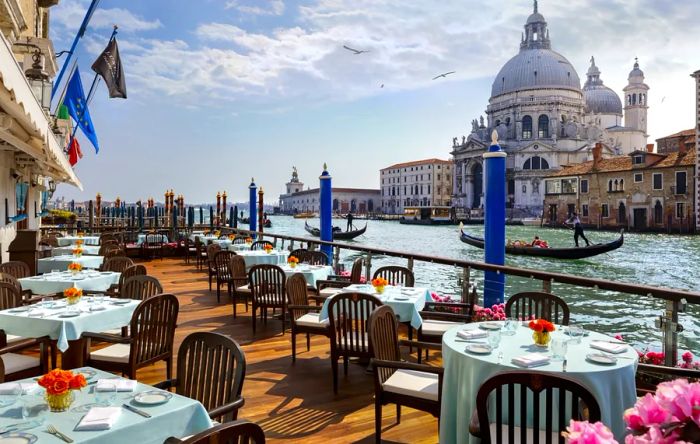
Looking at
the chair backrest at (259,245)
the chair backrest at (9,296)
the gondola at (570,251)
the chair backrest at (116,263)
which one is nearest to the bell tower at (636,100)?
the gondola at (570,251)

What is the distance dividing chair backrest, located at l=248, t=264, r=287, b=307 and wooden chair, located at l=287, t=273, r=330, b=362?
420 millimetres

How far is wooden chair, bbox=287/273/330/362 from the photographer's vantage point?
4891mm

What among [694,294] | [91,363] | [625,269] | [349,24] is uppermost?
[349,24]

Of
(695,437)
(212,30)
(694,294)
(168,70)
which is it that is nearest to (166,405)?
(695,437)

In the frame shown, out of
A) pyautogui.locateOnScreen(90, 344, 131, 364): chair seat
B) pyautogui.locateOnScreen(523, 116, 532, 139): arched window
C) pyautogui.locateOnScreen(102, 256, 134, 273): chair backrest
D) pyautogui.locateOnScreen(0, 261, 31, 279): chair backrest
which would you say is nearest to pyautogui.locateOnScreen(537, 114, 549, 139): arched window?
pyautogui.locateOnScreen(523, 116, 532, 139): arched window

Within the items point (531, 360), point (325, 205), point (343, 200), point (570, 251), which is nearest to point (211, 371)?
point (531, 360)

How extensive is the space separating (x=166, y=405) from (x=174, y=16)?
30.6ft

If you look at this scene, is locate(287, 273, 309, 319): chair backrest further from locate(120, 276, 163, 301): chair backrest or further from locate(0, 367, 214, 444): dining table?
locate(0, 367, 214, 444): dining table

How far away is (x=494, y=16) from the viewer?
8617 millimetres

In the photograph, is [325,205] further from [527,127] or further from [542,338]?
[527,127]

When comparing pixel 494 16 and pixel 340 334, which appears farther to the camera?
pixel 494 16

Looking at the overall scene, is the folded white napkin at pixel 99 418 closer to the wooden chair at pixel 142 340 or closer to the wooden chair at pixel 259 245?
the wooden chair at pixel 142 340

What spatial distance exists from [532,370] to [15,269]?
21.6 feet

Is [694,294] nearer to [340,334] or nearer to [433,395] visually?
[433,395]
